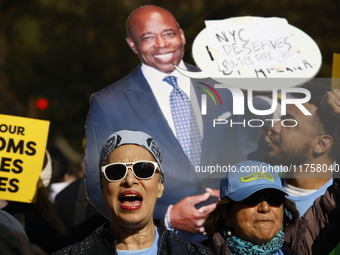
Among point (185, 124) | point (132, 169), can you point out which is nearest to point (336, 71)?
point (185, 124)

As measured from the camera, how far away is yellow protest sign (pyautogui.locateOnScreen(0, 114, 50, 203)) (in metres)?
5.18

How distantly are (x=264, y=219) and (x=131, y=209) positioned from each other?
84cm

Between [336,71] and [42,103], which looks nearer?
[336,71]

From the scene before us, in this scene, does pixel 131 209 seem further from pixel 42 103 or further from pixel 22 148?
pixel 42 103

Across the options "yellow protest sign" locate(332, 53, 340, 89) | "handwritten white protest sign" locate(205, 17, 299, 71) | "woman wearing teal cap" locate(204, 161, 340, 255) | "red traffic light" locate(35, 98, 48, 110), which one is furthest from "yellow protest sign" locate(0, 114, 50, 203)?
"yellow protest sign" locate(332, 53, 340, 89)

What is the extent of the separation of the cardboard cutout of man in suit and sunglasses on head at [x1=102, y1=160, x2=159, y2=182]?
902mm

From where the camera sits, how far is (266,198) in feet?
13.9

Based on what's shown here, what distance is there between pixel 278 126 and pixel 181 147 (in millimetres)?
647

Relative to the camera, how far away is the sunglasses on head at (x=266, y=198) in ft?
13.9

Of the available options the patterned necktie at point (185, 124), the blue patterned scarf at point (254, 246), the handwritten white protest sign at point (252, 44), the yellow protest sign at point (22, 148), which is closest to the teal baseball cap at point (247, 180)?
the blue patterned scarf at point (254, 246)

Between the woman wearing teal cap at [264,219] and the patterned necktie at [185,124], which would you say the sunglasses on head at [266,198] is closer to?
the woman wearing teal cap at [264,219]

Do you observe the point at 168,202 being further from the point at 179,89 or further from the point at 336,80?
the point at 336,80

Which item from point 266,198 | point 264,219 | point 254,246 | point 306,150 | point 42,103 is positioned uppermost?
point 42,103

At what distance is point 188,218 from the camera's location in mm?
4797
